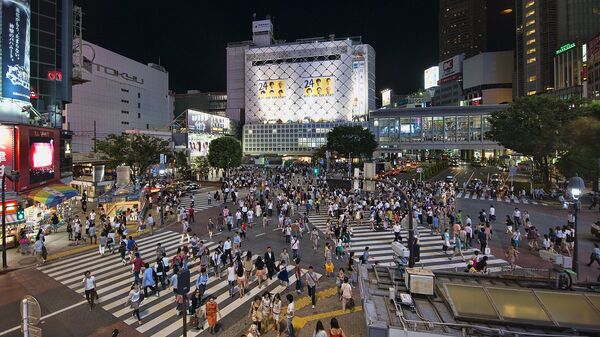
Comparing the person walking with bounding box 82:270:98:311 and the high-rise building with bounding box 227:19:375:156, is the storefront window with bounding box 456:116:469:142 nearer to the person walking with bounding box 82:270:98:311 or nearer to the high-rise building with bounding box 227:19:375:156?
the high-rise building with bounding box 227:19:375:156

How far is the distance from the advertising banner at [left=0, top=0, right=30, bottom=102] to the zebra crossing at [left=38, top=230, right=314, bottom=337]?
12.9 meters

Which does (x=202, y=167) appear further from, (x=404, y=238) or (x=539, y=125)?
(x=539, y=125)

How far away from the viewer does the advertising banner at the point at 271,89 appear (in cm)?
11888

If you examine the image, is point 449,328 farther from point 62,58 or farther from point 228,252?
point 62,58

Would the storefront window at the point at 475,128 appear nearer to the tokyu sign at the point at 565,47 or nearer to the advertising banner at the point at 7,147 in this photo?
the tokyu sign at the point at 565,47

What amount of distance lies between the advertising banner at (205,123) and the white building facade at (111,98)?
488 inches

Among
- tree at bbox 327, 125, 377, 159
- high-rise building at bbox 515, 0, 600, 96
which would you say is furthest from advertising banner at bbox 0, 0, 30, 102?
high-rise building at bbox 515, 0, 600, 96

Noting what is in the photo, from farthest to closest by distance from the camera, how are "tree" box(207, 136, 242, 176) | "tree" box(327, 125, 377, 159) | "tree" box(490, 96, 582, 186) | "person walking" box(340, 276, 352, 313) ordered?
"tree" box(327, 125, 377, 159)
"tree" box(207, 136, 242, 176)
"tree" box(490, 96, 582, 186)
"person walking" box(340, 276, 352, 313)

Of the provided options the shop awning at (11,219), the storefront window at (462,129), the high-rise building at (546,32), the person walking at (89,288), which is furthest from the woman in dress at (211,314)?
the high-rise building at (546,32)

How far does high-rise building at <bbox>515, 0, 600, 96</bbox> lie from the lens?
10588cm

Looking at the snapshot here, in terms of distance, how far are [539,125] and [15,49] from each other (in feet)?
161

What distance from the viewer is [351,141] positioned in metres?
76.5

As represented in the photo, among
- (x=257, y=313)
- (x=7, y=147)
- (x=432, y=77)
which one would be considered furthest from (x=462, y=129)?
(x=432, y=77)

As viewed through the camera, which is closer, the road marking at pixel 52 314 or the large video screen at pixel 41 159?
the road marking at pixel 52 314
